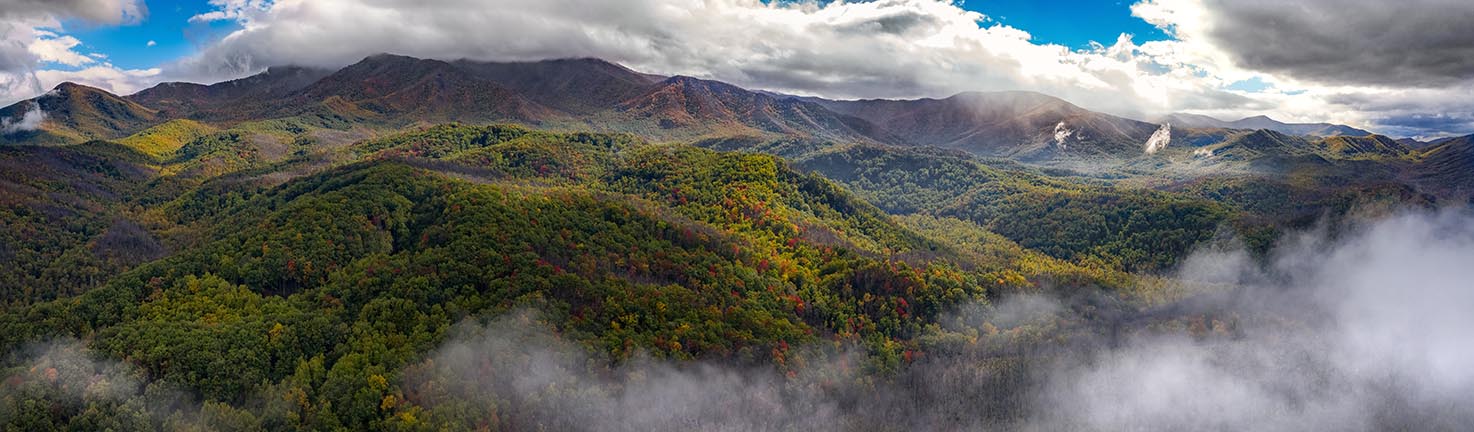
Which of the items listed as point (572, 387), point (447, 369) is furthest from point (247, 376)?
point (572, 387)

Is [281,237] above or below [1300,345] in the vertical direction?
above

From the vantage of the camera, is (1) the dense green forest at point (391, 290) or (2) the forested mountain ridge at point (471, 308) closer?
(1) the dense green forest at point (391, 290)

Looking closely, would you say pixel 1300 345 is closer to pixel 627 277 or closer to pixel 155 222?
pixel 627 277

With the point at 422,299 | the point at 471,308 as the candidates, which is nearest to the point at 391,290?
the point at 422,299

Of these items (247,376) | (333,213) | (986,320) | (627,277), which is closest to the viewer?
(247,376)

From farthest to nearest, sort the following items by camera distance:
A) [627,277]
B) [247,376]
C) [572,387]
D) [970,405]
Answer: [627,277] → [970,405] → [572,387] → [247,376]

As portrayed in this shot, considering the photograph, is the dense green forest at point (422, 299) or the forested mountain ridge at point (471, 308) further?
the forested mountain ridge at point (471, 308)

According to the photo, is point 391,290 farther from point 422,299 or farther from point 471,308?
point 471,308

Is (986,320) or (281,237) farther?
(986,320)

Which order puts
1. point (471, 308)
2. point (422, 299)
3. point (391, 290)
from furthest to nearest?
point (391, 290) → point (422, 299) → point (471, 308)

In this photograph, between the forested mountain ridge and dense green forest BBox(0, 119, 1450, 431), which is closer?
dense green forest BBox(0, 119, 1450, 431)

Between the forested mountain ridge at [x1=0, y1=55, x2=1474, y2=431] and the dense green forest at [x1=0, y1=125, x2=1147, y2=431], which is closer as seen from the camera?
the dense green forest at [x1=0, y1=125, x2=1147, y2=431]
